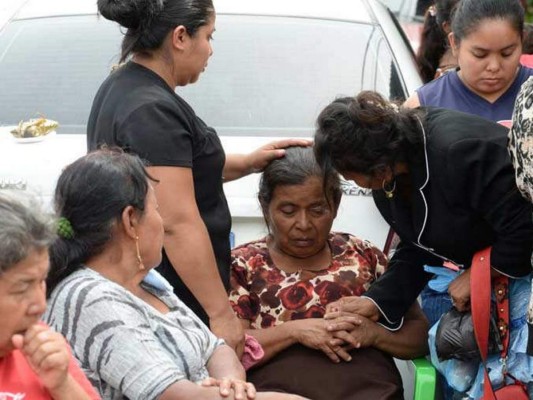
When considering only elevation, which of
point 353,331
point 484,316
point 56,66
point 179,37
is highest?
point 179,37

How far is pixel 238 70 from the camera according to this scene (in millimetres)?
5109

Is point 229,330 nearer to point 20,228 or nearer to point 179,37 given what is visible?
point 179,37

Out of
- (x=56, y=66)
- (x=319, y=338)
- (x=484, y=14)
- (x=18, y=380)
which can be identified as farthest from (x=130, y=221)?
(x=56, y=66)

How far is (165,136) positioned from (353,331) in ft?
3.04

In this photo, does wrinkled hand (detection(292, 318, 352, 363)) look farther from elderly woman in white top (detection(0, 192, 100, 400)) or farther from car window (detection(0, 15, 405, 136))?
elderly woman in white top (detection(0, 192, 100, 400))

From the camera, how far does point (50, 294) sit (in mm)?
3143

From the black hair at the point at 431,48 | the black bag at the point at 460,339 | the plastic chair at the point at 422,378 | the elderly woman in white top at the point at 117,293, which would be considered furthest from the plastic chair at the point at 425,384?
the black hair at the point at 431,48

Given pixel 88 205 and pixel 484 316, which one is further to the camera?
pixel 484 316

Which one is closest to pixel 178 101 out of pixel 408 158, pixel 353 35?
pixel 408 158

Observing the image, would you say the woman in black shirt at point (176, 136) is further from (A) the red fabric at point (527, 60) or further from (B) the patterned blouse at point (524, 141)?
(A) the red fabric at point (527, 60)


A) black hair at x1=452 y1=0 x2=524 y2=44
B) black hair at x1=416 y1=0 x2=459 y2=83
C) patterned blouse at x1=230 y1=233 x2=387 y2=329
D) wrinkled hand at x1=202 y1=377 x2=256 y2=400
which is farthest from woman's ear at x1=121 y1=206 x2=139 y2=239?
black hair at x1=416 y1=0 x2=459 y2=83

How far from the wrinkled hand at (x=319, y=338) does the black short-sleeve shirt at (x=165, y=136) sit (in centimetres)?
29

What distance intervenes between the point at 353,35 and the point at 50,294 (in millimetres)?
2555

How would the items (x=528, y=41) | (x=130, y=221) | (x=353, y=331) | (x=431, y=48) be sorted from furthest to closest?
(x=431, y=48) < (x=528, y=41) < (x=353, y=331) < (x=130, y=221)
